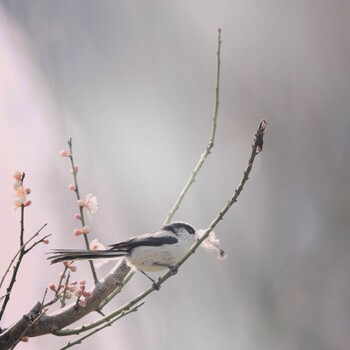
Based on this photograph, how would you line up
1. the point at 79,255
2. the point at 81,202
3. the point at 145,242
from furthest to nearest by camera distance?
the point at 145,242 → the point at 81,202 → the point at 79,255

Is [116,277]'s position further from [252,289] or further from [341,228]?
[341,228]

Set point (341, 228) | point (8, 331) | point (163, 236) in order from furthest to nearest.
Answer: point (341, 228), point (163, 236), point (8, 331)

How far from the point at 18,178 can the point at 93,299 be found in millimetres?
394

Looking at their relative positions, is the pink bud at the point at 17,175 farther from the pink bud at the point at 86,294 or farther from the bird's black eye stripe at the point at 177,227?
the bird's black eye stripe at the point at 177,227

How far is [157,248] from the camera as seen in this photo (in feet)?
5.53

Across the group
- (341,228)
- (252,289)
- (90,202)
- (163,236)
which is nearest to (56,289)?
(90,202)

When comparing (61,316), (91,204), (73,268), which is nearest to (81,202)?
(91,204)

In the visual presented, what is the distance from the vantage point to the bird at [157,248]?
1585mm

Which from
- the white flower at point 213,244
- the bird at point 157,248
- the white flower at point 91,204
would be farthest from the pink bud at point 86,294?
the white flower at point 213,244

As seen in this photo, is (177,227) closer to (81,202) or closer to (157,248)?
(157,248)

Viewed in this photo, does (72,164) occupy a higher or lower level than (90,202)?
higher

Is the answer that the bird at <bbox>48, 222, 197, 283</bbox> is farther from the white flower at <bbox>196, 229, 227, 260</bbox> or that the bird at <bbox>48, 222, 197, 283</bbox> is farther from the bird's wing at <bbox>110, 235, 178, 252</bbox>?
the white flower at <bbox>196, 229, 227, 260</bbox>

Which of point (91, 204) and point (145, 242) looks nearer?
point (91, 204)

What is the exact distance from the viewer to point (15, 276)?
1153 mm
